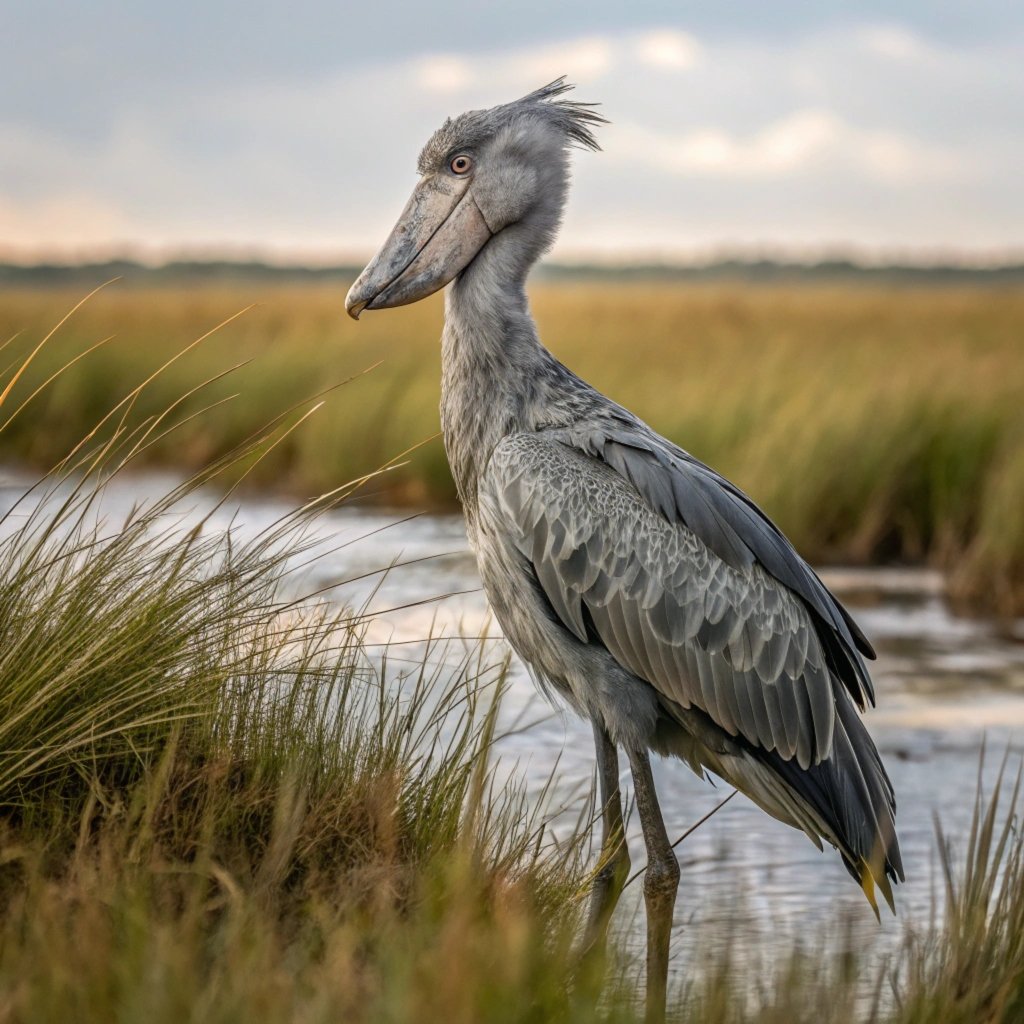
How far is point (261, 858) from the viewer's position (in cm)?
398

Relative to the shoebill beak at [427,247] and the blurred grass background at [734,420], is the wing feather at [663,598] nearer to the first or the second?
the shoebill beak at [427,247]

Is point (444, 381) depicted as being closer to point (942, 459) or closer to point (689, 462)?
point (689, 462)

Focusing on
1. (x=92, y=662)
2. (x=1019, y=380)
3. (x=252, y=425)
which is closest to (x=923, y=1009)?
(x=92, y=662)

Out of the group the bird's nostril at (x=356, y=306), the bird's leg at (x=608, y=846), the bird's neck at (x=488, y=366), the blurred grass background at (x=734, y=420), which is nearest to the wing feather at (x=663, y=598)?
the bird's neck at (x=488, y=366)

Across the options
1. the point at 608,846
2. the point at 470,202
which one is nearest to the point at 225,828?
the point at 608,846

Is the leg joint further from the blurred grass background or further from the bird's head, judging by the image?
the blurred grass background

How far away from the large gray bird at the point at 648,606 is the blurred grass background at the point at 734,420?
334cm

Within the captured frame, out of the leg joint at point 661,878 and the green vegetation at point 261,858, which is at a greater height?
the green vegetation at point 261,858

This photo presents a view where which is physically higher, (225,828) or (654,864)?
(225,828)

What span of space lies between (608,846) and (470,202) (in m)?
2.04

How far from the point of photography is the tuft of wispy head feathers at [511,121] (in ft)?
16.4

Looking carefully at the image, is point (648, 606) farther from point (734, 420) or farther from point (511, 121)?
point (734, 420)

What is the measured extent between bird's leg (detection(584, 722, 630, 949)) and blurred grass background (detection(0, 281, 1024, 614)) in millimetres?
3888

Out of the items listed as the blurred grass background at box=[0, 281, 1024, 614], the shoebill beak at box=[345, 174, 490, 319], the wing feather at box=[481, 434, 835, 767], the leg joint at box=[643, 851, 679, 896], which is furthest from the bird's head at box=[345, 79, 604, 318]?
the blurred grass background at box=[0, 281, 1024, 614]
